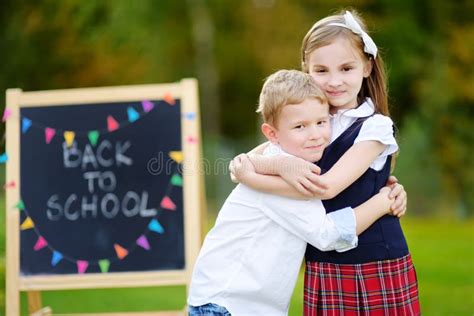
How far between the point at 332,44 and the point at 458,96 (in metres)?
8.25

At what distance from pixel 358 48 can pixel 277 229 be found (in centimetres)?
69

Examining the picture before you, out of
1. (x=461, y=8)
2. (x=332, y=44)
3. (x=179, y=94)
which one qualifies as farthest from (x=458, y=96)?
(x=332, y=44)

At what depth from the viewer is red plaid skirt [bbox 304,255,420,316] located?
240 centimetres

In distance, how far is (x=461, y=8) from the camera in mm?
9375

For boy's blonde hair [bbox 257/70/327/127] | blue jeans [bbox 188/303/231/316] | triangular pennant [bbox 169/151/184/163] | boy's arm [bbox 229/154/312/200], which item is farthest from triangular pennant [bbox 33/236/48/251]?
boy's blonde hair [bbox 257/70/327/127]

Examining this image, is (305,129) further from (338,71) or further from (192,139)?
(192,139)

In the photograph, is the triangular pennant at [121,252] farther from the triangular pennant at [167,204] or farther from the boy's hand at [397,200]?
the boy's hand at [397,200]

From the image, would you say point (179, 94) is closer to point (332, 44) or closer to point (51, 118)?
point (51, 118)

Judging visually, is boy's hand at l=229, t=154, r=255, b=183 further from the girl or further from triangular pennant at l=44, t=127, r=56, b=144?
triangular pennant at l=44, t=127, r=56, b=144

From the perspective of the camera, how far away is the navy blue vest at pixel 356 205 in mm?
2410

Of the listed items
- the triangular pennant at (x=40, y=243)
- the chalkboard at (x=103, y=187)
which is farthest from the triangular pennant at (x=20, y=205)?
the triangular pennant at (x=40, y=243)

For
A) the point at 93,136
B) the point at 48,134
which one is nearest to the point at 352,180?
the point at 93,136

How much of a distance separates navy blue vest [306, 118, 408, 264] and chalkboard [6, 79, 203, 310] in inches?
49.6

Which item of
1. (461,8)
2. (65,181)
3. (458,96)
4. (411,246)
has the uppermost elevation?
(461,8)
